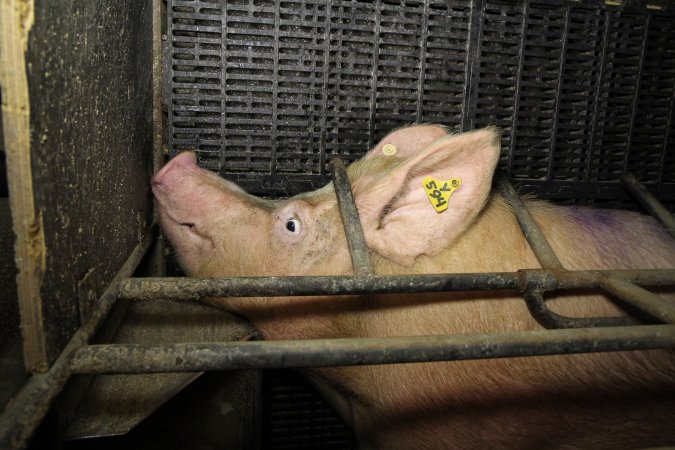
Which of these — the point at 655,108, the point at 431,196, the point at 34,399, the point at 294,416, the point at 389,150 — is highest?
the point at 655,108

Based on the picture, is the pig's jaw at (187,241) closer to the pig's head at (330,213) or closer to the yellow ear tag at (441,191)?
the pig's head at (330,213)

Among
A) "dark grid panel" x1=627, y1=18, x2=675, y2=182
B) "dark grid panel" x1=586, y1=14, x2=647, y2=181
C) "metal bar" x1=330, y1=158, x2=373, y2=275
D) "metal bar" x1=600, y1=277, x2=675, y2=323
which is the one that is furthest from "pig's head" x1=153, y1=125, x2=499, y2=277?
"dark grid panel" x1=627, y1=18, x2=675, y2=182

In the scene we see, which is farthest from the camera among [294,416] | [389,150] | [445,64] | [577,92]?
[294,416]

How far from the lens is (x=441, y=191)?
1.68 meters

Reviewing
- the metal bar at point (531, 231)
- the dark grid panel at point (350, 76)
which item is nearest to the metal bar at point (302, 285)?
the metal bar at point (531, 231)

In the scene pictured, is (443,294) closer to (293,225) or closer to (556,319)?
(556,319)

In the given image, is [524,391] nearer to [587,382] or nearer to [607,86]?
[587,382]

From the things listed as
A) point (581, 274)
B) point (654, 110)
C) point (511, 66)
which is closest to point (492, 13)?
point (511, 66)

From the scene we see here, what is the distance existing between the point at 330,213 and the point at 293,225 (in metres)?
0.15

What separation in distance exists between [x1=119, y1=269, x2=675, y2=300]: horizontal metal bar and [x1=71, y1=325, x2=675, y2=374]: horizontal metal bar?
215 millimetres

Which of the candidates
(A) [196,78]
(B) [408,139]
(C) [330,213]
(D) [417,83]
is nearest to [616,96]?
(D) [417,83]

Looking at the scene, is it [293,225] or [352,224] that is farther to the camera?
[293,225]

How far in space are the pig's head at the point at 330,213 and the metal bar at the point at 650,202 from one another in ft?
3.09

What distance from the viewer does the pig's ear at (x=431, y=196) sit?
1646 mm
